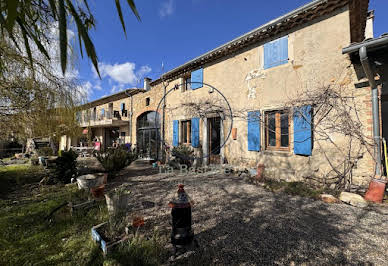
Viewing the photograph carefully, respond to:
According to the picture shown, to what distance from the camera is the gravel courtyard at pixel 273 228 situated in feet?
6.60

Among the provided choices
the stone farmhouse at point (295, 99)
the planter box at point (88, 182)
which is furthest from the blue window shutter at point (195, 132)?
the planter box at point (88, 182)

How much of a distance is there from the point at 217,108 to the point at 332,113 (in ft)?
12.4

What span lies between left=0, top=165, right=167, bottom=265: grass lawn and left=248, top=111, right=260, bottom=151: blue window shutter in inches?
185

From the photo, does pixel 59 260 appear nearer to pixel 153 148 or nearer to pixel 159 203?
pixel 159 203

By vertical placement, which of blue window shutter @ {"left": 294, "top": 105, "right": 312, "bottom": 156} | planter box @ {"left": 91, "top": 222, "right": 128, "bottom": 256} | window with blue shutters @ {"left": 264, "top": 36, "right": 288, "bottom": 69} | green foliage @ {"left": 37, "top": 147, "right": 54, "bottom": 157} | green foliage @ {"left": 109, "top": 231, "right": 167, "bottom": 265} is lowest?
green foliage @ {"left": 109, "top": 231, "right": 167, "bottom": 265}

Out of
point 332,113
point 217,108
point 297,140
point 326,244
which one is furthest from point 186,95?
point 326,244

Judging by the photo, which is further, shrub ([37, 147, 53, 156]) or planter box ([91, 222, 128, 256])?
shrub ([37, 147, 53, 156])

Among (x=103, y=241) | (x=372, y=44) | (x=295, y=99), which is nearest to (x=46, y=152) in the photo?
(x=103, y=241)

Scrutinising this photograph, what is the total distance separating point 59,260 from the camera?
194 centimetres

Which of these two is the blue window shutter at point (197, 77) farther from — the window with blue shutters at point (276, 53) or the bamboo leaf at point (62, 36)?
the bamboo leaf at point (62, 36)

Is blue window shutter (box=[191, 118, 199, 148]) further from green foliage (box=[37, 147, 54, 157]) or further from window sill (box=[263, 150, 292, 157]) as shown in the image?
green foliage (box=[37, 147, 54, 157])

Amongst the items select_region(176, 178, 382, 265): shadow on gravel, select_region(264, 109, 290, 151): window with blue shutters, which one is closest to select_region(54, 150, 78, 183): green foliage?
select_region(176, 178, 382, 265): shadow on gravel

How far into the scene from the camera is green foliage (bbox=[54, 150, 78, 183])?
502cm

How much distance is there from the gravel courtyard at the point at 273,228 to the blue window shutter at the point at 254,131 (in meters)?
1.89
